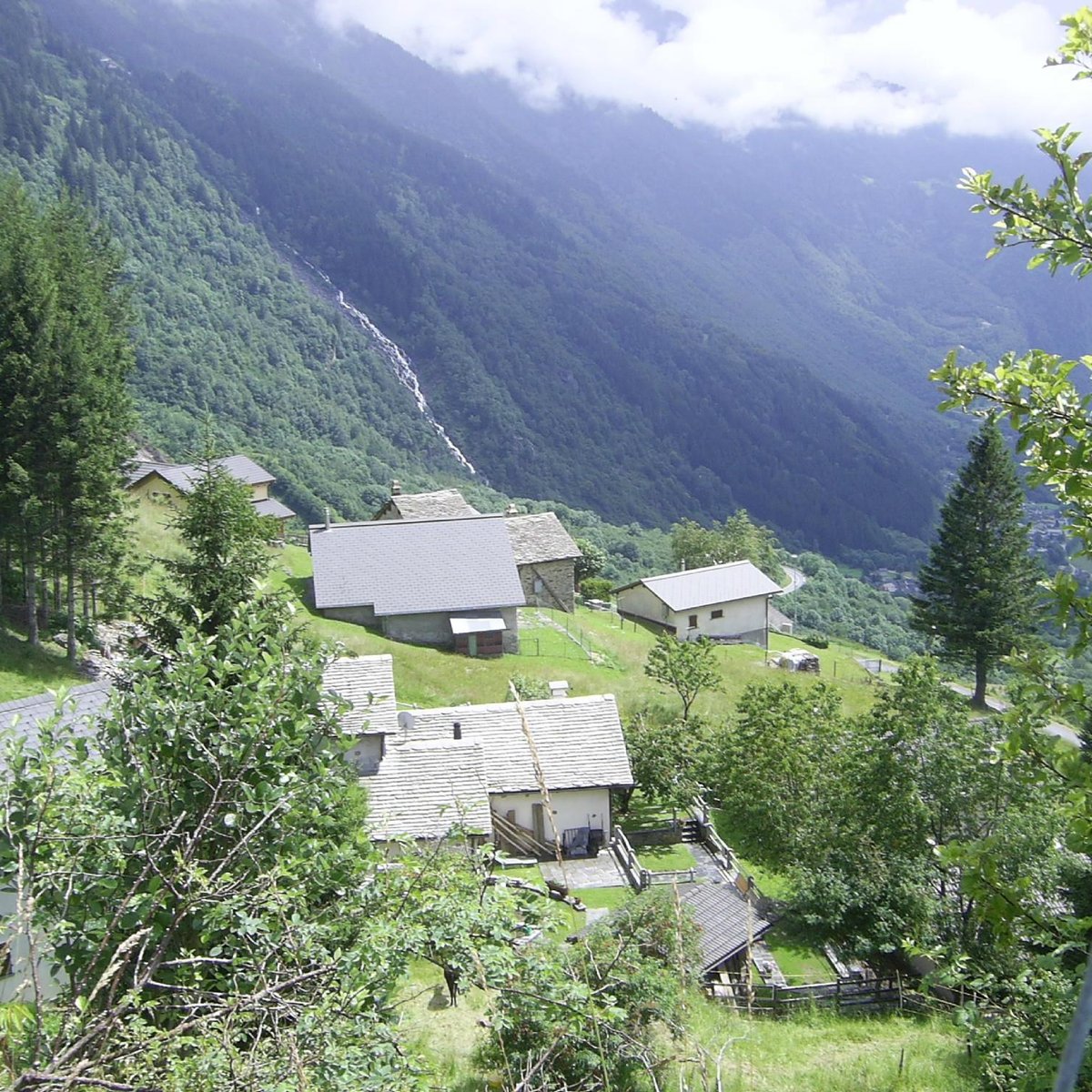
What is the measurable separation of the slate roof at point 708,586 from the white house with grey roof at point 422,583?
1362 cm

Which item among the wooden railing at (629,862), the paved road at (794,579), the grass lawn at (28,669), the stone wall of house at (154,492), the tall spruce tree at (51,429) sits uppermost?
the tall spruce tree at (51,429)

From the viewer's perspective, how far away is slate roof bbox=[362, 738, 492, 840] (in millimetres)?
24766

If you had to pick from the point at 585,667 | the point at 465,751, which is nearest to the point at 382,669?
the point at 465,751

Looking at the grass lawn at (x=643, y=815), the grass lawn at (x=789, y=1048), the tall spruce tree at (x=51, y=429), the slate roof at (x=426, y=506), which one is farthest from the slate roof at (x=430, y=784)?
the slate roof at (x=426, y=506)

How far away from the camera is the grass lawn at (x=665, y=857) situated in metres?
26.8

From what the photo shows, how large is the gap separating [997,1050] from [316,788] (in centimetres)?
829

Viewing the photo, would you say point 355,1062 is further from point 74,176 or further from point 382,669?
point 74,176

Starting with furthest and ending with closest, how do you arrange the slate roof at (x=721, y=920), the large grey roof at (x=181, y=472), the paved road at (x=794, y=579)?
the paved road at (x=794, y=579)
the large grey roof at (x=181, y=472)
the slate roof at (x=721, y=920)

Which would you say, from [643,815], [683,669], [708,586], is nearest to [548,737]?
[643,815]

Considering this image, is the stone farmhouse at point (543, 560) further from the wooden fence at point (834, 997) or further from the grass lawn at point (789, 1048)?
the grass lawn at point (789, 1048)

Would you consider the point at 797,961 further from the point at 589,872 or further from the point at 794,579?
the point at 794,579

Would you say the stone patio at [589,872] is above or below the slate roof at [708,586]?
below

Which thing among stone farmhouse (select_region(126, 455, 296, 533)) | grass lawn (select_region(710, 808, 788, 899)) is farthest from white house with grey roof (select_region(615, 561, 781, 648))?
grass lawn (select_region(710, 808, 788, 899))

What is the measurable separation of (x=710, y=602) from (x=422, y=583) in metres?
20.7
